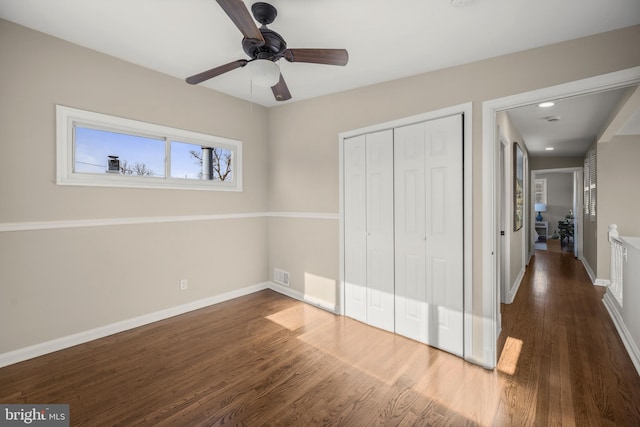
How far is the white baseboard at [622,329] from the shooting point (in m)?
2.45

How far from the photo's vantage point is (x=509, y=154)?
3.97 meters

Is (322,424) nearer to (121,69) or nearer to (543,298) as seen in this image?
(121,69)

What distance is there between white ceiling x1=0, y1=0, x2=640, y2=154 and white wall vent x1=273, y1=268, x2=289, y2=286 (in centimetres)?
267

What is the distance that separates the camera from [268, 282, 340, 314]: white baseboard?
3654 mm

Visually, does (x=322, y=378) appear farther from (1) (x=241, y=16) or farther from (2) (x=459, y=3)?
(2) (x=459, y=3)

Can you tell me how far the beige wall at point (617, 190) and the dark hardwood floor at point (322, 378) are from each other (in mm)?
2130

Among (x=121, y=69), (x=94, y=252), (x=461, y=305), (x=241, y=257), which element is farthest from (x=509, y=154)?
(x=94, y=252)

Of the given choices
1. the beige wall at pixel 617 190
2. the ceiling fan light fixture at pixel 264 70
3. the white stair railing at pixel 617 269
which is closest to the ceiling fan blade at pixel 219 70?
the ceiling fan light fixture at pixel 264 70

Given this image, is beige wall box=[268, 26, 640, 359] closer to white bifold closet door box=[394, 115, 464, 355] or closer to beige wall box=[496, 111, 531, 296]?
white bifold closet door box=[394, 115, 464, 355]

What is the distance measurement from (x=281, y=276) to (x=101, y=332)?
82.9 inches

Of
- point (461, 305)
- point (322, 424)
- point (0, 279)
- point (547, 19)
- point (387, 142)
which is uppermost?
point (547, 19)

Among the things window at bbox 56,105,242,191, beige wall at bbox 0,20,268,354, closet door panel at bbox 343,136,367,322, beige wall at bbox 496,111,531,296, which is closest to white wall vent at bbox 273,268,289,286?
beige wall at bbox 0,20,268,354

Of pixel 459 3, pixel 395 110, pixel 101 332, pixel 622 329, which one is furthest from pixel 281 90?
pixel 622 329

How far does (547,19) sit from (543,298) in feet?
11.8
